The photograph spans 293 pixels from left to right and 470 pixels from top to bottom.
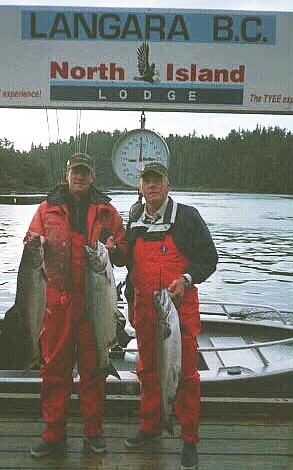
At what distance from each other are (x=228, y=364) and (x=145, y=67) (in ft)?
10.0

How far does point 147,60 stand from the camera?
15.6 feet

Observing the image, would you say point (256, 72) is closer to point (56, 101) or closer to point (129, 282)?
point (56, 101)

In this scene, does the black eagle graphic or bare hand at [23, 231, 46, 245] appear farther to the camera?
the black eagle graphic

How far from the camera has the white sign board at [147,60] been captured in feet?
15.5

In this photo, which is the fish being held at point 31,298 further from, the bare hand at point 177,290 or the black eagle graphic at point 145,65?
the black eagle graphic at point 145,65

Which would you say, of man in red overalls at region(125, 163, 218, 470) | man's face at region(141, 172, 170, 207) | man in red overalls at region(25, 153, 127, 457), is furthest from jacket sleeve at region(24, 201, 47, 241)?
man's face at region(141, 172, 170, 207)

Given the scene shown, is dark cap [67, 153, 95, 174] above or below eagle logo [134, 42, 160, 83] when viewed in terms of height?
below

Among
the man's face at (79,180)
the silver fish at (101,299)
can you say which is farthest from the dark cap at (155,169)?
the silver fish at (101,299)

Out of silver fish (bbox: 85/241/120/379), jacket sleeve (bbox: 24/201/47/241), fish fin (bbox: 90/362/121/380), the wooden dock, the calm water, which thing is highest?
jacket sleeve (bbox: 24/201/47/241)

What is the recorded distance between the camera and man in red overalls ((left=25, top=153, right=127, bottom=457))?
3812 mm

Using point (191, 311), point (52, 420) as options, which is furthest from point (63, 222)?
point (52, 420)

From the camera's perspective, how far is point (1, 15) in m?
4.72

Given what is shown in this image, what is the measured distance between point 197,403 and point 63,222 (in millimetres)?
1394

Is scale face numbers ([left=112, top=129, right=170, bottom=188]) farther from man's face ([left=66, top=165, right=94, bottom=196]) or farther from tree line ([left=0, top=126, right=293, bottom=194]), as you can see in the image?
man's face ([left=66, top=165, right=94, bottom=196])
